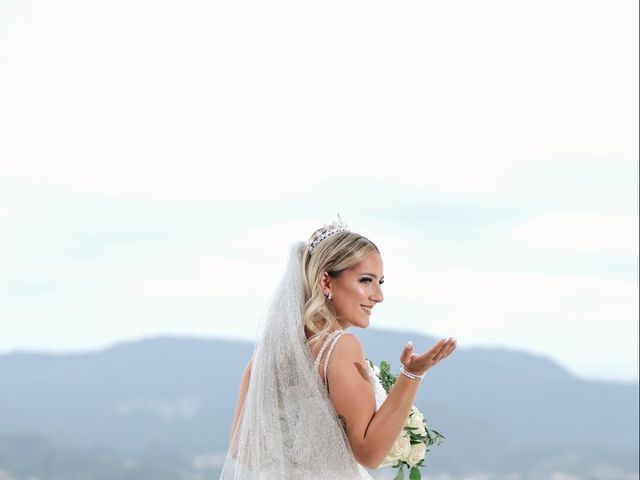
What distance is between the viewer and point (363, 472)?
20.5 ft

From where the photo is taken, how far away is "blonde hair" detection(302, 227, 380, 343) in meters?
6.21

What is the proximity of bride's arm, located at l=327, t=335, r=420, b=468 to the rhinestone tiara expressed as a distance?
714mm

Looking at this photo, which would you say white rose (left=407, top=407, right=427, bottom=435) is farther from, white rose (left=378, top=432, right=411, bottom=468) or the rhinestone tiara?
the rhinestone tiara

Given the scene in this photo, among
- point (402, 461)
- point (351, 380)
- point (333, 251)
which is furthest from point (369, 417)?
point (333, 251)

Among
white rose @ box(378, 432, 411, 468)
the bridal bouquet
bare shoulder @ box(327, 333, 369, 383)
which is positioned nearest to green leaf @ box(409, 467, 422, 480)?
the bridal bouquet

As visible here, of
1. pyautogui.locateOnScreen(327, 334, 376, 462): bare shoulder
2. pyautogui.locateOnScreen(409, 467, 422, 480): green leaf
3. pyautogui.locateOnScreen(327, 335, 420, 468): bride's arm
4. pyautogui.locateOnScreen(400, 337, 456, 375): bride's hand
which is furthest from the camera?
pyautogui.locateOnScreen(409, 467, 422, 480): green leaf

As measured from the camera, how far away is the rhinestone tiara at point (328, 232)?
645 centimetres

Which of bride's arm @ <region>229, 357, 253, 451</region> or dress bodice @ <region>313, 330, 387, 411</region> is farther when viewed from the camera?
bride's arm @ <region>229, 357, 253, 451</region>

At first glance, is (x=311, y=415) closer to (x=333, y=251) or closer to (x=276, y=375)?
(x=276, y=375)

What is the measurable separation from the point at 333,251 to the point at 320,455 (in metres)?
1.28

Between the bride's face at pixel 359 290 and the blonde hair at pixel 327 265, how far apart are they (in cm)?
4

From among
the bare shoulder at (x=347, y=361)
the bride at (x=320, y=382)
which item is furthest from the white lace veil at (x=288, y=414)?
the bare shoulder at (x=347, y=361)

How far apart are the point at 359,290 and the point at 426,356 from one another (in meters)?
0.84

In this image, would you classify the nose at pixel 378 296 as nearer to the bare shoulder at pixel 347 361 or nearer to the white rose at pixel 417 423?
the bare shoulder at pixel 347 361
